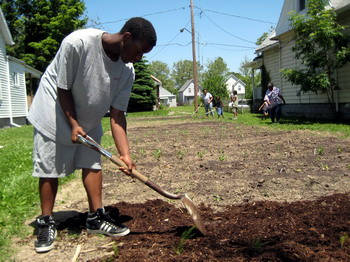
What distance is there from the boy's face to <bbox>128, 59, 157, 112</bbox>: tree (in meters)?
35.5

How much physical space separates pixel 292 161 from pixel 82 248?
406cm

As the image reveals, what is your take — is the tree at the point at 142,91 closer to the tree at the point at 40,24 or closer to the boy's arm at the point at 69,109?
the tree at the point at 40,24

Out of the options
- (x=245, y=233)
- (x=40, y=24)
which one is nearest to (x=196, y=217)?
(x=245, y=233)

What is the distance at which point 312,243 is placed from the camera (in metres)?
2.40

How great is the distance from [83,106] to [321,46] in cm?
1260

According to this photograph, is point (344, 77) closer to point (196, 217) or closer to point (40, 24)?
point (196, 217)

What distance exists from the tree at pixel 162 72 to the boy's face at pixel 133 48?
115 meters

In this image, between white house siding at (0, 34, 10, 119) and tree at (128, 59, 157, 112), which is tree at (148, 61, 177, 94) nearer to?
tree at (128, 59, 157, 112)

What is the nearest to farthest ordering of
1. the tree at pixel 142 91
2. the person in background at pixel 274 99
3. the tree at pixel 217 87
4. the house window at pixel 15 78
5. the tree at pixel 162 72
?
the person in background at pixel 274 99 → the house window at pixel 15 78 → the tree at pixel 142 91 → the tree at pixel 217 87 → the tree at pixel 162 72

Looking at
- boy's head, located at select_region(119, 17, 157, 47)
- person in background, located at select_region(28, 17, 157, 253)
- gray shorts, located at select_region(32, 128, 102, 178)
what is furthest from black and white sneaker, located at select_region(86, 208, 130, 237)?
boy's head, located at select_region(119, 17, 157, 47)

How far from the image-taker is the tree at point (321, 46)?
42.2 ft

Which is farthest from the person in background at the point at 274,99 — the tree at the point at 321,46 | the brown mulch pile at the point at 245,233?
the brown mulch pile at the point at 245,233

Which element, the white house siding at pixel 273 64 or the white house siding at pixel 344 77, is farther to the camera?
the white house siding at pixel 273 64

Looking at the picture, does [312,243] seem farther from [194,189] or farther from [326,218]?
[194,189]
